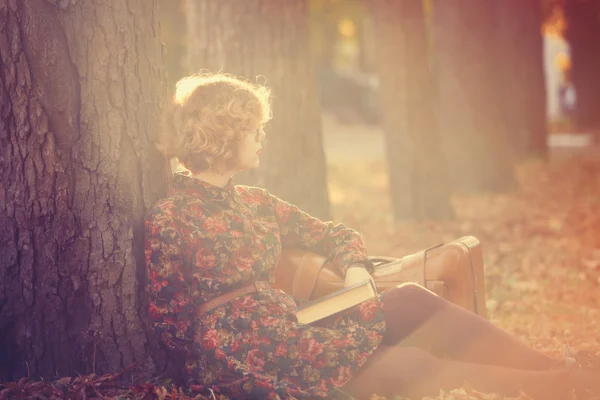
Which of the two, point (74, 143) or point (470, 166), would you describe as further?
point (470, 166)

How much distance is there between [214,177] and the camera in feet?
13.7

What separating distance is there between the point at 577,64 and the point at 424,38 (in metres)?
15.1

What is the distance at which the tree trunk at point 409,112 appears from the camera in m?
10.2

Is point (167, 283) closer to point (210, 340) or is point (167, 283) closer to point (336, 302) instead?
point (210, 340)

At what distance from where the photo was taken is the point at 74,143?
4.07 metres

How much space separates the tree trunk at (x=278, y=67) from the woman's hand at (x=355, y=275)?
263cm

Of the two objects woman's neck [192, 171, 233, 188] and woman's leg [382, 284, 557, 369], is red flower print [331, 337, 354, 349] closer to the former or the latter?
woman's leg [382, 284, 557, 369]

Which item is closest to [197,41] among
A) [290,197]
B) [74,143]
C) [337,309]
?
[290,197]

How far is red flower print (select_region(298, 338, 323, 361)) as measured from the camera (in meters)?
3.92

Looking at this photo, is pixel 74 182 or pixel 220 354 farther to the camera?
pixel 74 182

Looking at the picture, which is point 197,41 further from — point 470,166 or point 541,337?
point 470,166

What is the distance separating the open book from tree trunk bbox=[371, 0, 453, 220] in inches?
255

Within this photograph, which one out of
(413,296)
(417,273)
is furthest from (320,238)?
(413,296)

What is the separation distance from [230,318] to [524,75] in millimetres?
12427
